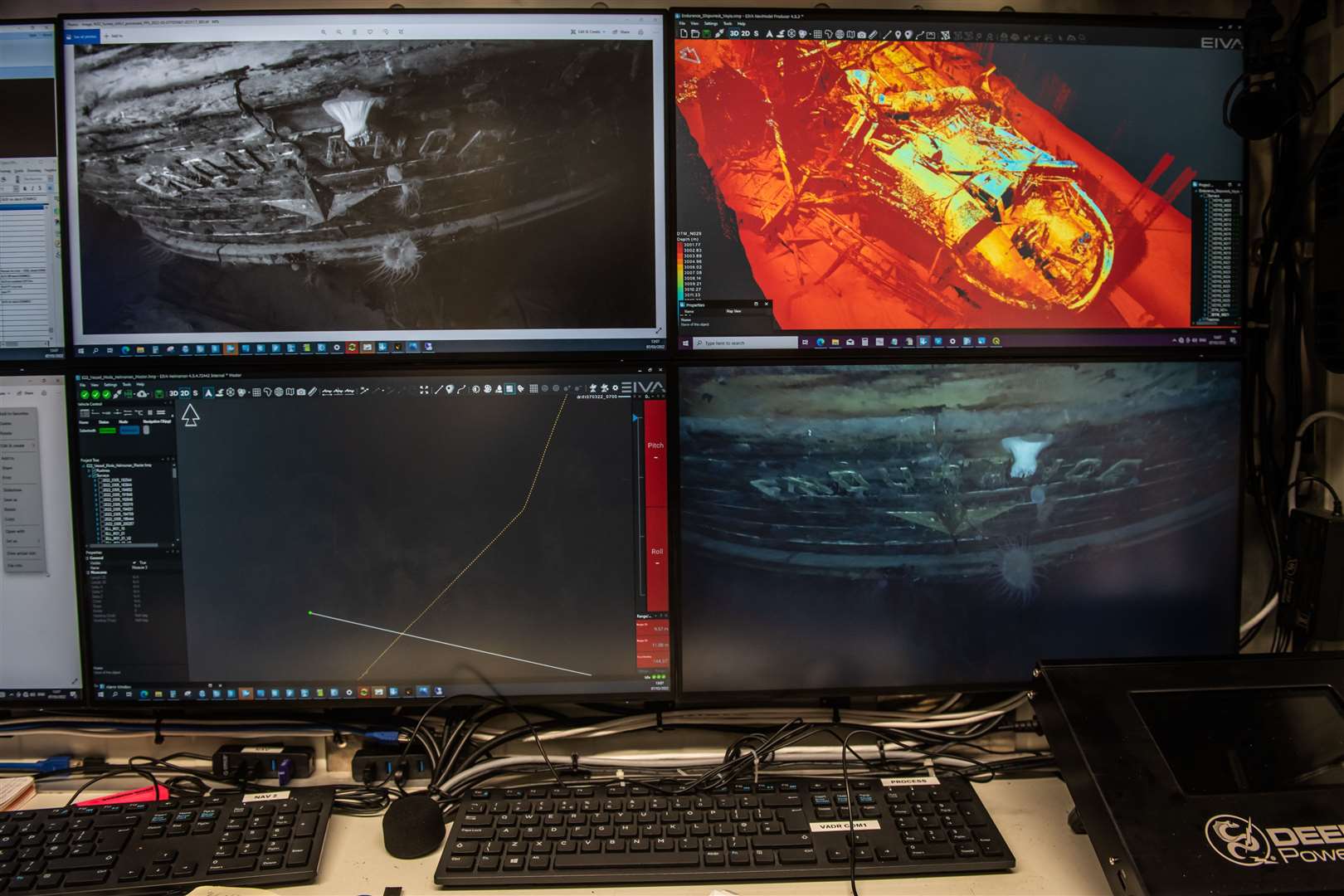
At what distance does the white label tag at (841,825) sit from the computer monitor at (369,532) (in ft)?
1.04

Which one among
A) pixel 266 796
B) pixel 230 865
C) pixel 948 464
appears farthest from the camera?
pixel 948 464

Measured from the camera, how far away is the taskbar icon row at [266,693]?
114cm

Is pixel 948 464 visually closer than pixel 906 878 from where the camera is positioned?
No

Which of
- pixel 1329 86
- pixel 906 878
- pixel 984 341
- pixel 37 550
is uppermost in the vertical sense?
pixel 1329 86

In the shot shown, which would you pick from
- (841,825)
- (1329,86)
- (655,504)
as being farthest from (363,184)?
(1329,86)

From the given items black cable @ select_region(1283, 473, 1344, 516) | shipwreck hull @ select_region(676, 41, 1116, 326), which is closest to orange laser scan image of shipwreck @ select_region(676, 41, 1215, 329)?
shipwreck hull @ select_region(676, 41, 1116, 326)

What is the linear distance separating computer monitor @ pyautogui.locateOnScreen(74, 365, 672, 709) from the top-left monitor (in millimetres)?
84

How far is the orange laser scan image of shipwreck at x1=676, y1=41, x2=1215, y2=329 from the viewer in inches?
44.1

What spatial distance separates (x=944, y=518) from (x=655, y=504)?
0.44 m

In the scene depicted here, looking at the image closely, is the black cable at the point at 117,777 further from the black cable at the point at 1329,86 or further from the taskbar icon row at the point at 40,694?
the black cable at the point at 1329,86

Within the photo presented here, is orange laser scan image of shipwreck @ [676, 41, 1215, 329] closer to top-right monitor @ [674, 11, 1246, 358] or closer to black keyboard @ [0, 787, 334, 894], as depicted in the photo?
top-right monitor @ [674, 11, 1246, 358]

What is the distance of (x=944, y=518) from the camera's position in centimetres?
115

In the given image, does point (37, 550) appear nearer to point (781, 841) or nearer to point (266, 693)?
point (266, 693)

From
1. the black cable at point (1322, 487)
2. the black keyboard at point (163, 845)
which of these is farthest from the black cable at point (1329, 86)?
the black keyboard at point (163, 845)
